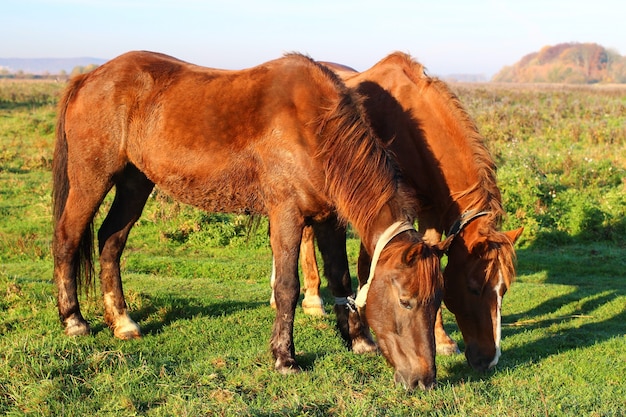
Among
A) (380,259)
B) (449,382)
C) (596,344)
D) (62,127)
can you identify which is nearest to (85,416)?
(380,259)

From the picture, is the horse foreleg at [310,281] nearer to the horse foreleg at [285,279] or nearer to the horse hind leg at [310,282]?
the horse hind leg at [310,282]

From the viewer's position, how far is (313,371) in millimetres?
4902

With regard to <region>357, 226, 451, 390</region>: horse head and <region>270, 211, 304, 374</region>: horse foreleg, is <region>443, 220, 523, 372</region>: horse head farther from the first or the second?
<region>270, 211, 304, 374</region>: horse foreleg

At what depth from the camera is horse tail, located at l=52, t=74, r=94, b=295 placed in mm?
6031

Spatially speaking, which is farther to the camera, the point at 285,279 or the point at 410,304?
the point at 285,279

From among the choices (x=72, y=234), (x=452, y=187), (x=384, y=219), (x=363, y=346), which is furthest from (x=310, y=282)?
(x=384, y=219)

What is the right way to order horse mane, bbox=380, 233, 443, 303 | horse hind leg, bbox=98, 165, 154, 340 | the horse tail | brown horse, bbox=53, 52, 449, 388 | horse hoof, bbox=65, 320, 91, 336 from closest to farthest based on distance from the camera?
1. horse mane, bbox=380, 233, 443, 303
2. brown horse, bbox=53, 52, 449, 388
3. horse hoof, bbox=65, 320, 91, 336
4. horse hind leg, bbox=98, 165, 154, 340
5. the horse tail

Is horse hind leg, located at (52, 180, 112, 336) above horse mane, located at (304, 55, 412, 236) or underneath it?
underneath

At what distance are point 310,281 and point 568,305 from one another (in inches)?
117

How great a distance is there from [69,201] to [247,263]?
3.90m

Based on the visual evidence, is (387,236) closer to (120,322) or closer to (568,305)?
(120,322)

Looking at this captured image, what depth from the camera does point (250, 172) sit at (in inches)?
207

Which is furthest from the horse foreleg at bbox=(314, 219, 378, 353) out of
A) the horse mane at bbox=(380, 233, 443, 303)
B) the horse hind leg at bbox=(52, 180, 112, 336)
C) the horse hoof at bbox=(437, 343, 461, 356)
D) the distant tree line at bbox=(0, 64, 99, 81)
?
the distant tree line at bbox=(0, 64, 99, 81)

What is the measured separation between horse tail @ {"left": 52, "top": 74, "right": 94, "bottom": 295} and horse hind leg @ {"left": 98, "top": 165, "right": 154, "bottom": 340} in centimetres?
15
